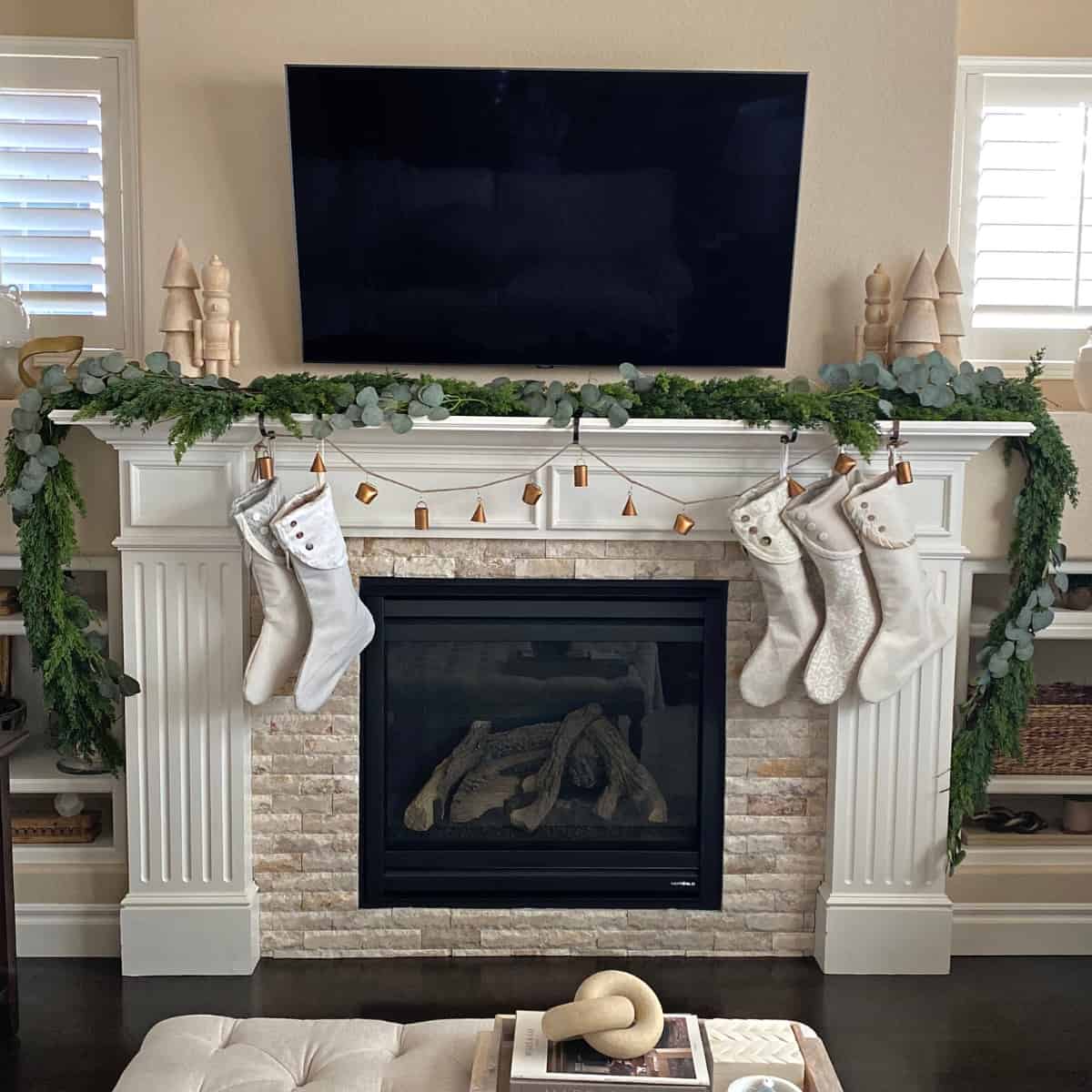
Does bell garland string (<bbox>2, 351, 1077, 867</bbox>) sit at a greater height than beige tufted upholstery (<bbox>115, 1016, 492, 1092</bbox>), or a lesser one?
greater

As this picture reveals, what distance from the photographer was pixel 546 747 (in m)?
2.90

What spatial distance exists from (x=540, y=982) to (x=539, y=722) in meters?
0.58

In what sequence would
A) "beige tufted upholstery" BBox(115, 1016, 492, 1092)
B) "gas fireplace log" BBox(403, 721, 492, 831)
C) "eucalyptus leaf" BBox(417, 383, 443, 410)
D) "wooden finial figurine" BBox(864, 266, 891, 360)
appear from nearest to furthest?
"beige tufted upholstery" BBox(115, 1016, 492, 1092), "eucalyptus leaf" BBox(417, 383, 443, 410), "wooden finial figurine" BBox(864, 266, 891, 360), "gas fireplace log" BBox(403, 721, 492, 831)

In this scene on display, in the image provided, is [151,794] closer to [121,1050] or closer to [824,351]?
[121,1050]

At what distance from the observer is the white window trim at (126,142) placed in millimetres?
2914

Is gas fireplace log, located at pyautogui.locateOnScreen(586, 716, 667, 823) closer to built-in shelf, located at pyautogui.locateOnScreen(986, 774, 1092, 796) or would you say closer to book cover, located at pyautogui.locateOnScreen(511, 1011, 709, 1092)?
built-in shelf, located at pyautogui.locateOnScreen(986, 774, 1092, 796)

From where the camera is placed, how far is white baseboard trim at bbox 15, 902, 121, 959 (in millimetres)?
2840

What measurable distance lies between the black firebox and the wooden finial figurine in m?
0.64

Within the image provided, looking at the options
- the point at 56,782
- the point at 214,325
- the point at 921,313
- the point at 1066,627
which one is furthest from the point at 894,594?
the point at 56,782

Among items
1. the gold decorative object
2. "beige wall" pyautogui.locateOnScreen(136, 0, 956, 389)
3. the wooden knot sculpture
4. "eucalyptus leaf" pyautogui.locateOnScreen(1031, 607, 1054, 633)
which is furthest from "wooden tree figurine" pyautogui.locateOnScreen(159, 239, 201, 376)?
"eucalyptus leaf" pyautogui.locateOnScreen(1031, 607, 1054, 633)

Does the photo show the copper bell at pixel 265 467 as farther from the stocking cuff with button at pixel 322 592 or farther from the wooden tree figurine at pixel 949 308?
the wooden tree figurine at pixel 949 308

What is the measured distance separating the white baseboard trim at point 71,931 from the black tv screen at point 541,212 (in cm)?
138

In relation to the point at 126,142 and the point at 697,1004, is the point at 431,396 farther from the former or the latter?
the point at 697,1004

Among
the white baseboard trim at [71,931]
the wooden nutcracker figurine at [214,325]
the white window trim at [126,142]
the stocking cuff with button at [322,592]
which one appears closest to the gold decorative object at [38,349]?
the white window trim at [126,142]
